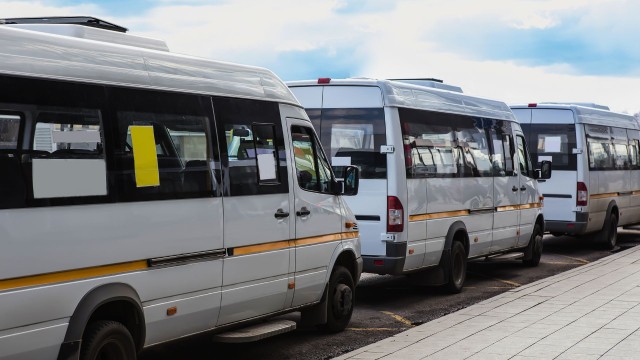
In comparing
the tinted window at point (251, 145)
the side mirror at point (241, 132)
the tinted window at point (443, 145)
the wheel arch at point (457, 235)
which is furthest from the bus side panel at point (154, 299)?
the wheel arch at point (457, 235)

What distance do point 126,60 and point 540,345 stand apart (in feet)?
14.7

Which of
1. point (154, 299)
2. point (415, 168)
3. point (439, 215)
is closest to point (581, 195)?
point (439, 215)

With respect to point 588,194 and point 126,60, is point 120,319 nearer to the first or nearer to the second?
point 126,60

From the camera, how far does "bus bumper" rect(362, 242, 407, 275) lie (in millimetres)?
12195

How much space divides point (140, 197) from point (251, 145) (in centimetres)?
186

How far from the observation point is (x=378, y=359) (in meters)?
8.81

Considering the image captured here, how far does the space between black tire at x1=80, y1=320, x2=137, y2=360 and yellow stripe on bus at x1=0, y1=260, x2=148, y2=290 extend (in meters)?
0.36

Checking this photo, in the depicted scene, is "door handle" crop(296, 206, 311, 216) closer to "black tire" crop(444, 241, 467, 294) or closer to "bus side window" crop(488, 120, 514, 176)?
"black tire" crop(444, 241, 467, 294)

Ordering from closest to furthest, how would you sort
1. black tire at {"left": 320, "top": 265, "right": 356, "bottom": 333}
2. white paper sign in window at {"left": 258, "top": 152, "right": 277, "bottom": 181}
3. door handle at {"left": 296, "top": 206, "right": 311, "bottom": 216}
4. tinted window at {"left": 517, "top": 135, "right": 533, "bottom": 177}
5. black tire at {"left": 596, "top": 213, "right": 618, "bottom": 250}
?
white paper sign in window at {"left": 258, "top": 152, "right": 277, "bottom": 181} < door handle at {"left": 296, "top": 206, "right": 311, "bottom": 216} < black tire at {"left": 320, "top": 265, "right": 356, "bottom": 333} < tinted window at {"left": 517, "top": 135, "right": 533, "bottom": 177} < black tire at {"left": 596, "top": 213, "right": 618, "bottom": 250}

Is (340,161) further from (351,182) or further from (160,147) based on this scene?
(160,147)

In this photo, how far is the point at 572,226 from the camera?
64.1 ft

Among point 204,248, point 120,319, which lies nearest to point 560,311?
point 204,248

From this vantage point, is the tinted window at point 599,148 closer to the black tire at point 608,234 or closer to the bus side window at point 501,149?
the black tire at point 608,234

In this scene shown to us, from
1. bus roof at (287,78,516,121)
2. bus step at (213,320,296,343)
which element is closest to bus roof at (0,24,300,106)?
bus step at (213,320,296,343)
